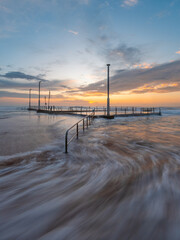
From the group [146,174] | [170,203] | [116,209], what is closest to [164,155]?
[146,174]

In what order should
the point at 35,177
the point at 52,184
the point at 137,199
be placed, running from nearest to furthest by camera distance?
1. the point at 137,199
2. the point at 52,184
3. the point at 35,177

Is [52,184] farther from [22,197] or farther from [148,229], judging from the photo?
[148,229]

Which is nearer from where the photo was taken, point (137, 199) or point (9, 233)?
point (9, 233)

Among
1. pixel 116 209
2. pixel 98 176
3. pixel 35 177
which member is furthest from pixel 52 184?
pixel 116 209

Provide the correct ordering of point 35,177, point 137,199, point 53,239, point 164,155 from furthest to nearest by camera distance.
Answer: point 164,155 < point 35,177 < point 137,199 < point 53,239

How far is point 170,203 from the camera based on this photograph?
7.82ft

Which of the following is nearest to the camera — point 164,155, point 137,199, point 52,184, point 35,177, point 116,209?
point 116,209

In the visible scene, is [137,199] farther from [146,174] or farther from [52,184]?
[52,184]

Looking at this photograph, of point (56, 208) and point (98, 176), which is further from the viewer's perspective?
point (98, 176)

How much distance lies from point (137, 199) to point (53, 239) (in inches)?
62.1

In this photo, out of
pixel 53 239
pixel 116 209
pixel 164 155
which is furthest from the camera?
pixel 164 155

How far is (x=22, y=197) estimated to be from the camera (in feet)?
8.57

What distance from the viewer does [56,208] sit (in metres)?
2.30

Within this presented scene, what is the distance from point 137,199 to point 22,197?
2.28 m
